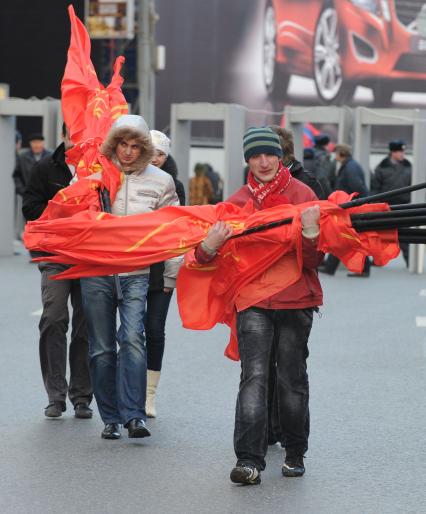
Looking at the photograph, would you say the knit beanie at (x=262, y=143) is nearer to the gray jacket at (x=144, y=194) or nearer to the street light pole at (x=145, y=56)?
the gray jacket at (x=144, y=194)

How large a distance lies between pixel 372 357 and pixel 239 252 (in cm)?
486

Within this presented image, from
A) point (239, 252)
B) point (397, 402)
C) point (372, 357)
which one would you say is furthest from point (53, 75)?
point (239, 252)

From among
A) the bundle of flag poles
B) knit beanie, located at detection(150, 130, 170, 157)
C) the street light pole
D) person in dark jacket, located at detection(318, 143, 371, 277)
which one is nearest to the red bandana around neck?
the bundle of flag poles

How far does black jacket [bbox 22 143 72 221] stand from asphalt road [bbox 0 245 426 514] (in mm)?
1186

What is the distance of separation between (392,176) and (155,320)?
1344cm

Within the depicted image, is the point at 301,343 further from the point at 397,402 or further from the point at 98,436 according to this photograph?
the point at 397,402

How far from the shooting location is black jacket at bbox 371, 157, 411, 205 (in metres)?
22.5

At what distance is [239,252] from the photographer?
26.3 feet

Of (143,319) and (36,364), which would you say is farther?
(36,364)

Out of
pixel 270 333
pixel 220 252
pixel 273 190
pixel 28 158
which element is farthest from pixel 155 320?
pixel 28 158

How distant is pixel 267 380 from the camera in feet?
26.0

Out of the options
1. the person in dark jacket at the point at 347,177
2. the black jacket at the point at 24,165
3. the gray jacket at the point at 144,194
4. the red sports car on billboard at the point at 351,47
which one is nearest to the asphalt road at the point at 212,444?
the gray jacket at the point at 144,194

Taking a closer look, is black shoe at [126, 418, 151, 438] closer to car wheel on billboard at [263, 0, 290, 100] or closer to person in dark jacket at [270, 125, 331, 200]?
person in dark jacket at [270, 125, 331, 200]

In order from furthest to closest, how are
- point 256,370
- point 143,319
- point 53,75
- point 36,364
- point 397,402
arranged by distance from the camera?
point 53,75
point 36,364
point 397,402
point 143,319
point 256,370
